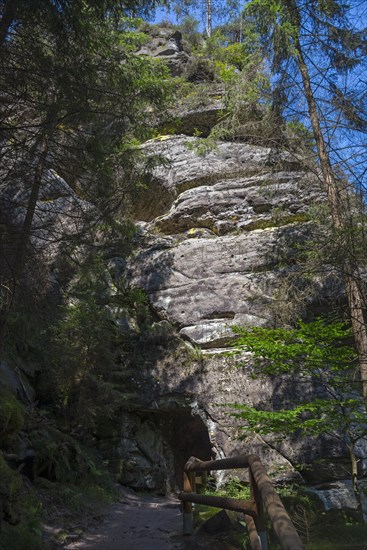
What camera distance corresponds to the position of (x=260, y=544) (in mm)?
3021

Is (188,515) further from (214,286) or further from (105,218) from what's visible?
(214,286)

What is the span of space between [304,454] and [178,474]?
393 cm

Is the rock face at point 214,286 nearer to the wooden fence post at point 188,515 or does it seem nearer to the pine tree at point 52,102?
the pine tree at point 52,102

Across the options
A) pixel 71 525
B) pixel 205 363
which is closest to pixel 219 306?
pixel 205 363

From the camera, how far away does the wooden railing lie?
1.91m

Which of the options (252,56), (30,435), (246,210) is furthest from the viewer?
(246,210)

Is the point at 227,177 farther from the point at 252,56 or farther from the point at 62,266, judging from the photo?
the point at 62,266

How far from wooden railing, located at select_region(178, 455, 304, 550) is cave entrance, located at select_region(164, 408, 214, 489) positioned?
19.8 feet

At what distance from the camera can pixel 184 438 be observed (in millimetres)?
13047

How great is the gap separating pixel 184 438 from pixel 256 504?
10.4 metres

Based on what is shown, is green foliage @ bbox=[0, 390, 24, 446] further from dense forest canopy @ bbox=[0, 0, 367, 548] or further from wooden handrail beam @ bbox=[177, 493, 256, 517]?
wooden handrail beam @ bbox=[177, 493, 256, 517]

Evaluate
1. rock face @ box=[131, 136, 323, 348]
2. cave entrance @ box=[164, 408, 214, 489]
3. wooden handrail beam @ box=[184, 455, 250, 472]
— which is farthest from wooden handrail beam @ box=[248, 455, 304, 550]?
cave entrance @ box=[164, 408, 214, 489]

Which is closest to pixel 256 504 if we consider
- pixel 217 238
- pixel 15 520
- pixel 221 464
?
pixel 221 464

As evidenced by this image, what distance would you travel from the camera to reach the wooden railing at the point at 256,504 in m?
1.91
